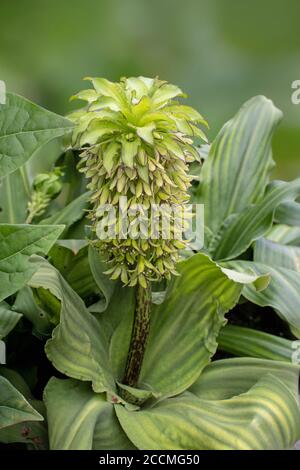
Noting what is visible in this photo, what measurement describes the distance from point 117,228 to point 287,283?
0.95 ft

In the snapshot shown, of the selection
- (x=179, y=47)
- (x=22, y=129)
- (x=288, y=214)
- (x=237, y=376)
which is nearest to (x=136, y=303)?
(x=237, y=376)

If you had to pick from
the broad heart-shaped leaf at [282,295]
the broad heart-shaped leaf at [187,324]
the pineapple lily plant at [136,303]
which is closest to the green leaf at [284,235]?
the pineapple lily plant at [136,303]

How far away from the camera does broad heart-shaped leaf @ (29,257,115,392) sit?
0.69 meters

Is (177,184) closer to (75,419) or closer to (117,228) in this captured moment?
(117,228)

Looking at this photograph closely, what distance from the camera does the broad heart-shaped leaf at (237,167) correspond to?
3.36ft

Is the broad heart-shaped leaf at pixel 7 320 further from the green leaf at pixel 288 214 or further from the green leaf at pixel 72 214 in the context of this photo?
the green leaf at pixel 288 214

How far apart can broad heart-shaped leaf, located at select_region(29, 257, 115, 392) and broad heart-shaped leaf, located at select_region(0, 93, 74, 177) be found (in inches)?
4.9

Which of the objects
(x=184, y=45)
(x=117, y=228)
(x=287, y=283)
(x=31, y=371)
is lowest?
(x=31, y=371)

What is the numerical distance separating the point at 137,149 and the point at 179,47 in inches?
45.5

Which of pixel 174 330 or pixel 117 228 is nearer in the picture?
pixel 117 228

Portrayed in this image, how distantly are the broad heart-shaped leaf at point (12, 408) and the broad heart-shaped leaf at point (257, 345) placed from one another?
1.06 ft

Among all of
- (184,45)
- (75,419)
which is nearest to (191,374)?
(75,419)

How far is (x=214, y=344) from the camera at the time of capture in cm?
75

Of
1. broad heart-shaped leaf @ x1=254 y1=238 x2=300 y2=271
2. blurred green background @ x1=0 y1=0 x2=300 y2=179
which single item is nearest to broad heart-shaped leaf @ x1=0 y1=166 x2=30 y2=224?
broad heart-shaped leaf @ x1=254 y1=238 x2=300 y2=271
